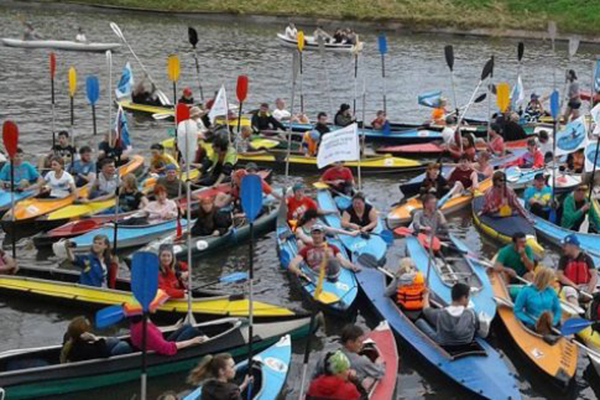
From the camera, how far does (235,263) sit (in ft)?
49.5

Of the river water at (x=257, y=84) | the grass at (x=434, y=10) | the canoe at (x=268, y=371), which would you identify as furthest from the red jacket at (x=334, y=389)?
the grass at (x=434, y=10)

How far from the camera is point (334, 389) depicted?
8742mm

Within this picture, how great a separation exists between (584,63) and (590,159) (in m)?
29.0

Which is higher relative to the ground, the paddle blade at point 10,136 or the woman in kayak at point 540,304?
the paddle blade at point 10,136

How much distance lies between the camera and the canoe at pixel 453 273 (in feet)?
39.0

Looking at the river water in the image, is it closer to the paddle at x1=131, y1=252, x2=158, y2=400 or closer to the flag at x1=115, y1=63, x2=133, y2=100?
the flag at x1=115, y1=63, x2=133, y2=100

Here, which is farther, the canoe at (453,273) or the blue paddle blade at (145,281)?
the canoe at (453,273)

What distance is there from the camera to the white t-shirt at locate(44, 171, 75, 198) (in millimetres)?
16469

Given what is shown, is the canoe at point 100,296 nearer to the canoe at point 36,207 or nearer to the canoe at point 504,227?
the canoe at point 36,207

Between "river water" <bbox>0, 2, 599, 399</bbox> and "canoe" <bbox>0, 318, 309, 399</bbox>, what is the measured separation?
220 millimetres

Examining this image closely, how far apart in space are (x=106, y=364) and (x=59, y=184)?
755cm

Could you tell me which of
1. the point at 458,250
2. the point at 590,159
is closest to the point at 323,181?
the point at 458,250

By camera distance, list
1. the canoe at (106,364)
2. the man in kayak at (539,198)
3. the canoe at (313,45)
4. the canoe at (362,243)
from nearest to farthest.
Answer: the canoe at (106,364)
the canoe at (362,243)
the man in kayak at (539,198)
the canoe at (313,45)

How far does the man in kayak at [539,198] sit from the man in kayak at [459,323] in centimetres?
621
